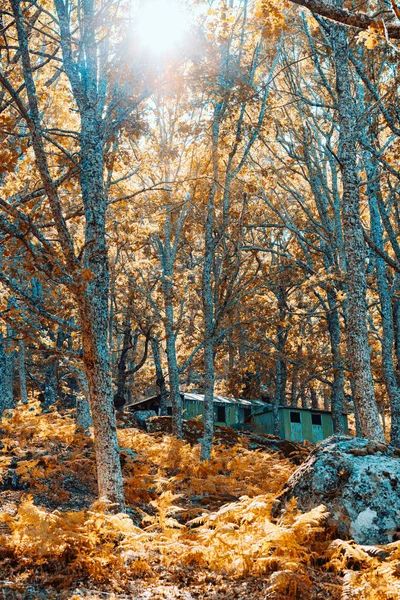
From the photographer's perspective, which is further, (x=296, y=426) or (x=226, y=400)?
(x=296, y=426)

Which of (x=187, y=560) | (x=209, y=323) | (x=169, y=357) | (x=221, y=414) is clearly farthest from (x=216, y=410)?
(x=187, y=560)

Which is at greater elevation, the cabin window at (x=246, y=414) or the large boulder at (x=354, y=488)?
the large boulder at (x=354, y=488)

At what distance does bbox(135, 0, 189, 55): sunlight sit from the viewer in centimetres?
831

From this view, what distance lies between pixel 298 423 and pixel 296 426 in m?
0.21

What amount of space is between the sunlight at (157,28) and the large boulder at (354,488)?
22.1ft

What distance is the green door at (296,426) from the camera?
2847 centimetres

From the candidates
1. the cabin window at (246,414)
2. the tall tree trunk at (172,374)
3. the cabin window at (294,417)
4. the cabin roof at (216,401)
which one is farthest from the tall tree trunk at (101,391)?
the cabin window at (246,414)

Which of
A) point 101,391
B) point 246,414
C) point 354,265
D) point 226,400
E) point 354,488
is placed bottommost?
point 246,414

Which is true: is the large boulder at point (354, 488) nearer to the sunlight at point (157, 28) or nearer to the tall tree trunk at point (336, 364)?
the sunlight at point (157, 28)

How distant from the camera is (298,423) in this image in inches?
1130

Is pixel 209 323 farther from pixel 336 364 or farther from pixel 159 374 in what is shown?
pixel 159 374

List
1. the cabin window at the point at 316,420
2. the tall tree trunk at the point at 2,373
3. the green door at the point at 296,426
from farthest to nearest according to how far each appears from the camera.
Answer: the cabin window at the point at 316,420 → the green door at the point at 296,426 → the tall tree trunk at the point at 2,373

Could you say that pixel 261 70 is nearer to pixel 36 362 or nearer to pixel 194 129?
pixel 194 129

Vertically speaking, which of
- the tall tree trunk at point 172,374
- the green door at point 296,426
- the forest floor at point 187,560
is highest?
the tall tree trunk at point 172,374
